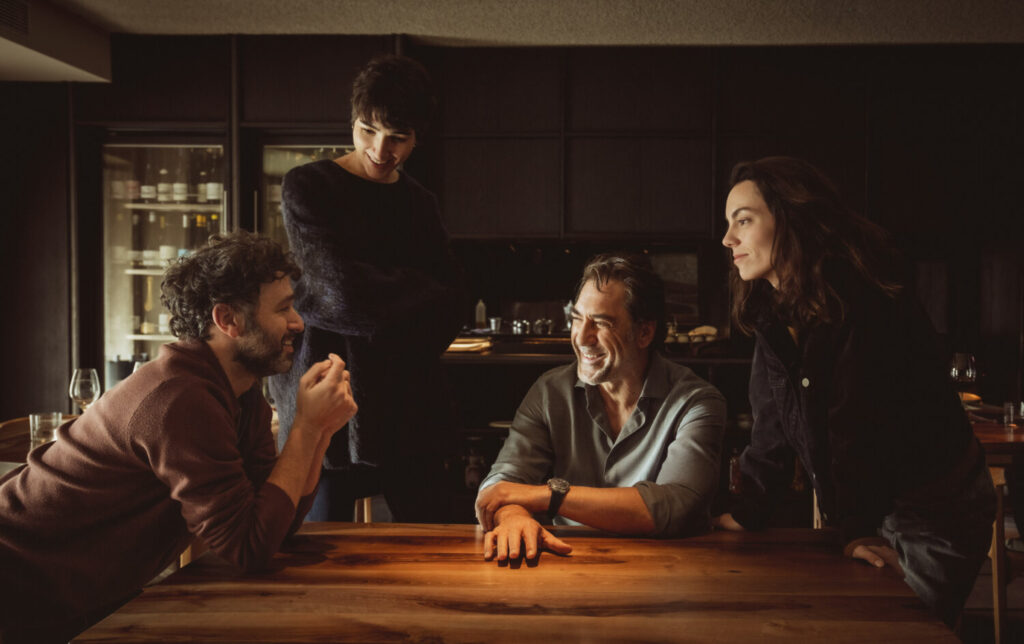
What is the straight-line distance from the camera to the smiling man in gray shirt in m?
1.57

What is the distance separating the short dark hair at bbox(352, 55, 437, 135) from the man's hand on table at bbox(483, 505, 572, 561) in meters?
0.93

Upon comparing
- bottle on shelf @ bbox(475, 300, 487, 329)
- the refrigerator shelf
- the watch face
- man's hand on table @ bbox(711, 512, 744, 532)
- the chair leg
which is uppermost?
the refrigerator shelf

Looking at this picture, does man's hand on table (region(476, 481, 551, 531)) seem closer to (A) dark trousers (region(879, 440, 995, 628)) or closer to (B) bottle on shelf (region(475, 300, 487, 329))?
(A) dark trousers (region(879, 440, 995, 628))

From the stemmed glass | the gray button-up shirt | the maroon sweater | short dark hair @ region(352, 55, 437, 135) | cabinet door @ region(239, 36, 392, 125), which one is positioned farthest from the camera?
cabinet door @ region(239, 36, 392, 125)

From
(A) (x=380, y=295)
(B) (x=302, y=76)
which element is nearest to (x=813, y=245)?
(A) (x=380, y=295)

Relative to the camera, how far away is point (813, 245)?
1.40 metres

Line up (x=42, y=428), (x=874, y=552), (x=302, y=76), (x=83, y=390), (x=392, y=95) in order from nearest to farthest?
(x=874, y=552) → (x=392, y=95) → (x=42, y=428) → (x=83, y=390) → (x=302, y=76)

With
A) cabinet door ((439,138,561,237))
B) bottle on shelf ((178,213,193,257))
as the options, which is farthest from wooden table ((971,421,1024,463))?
bottle on shelf ((178,213,193,257))

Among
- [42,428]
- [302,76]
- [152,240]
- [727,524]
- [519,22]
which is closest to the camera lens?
[727,524]

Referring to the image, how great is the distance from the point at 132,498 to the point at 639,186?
11.8 ft

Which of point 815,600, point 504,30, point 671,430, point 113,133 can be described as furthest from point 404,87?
point 113,133

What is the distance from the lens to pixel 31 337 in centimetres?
426

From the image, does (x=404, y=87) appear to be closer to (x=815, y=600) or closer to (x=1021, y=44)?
(x=815, y=600)

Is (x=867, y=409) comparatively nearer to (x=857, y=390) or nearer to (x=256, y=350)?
(x=857, y=390)
